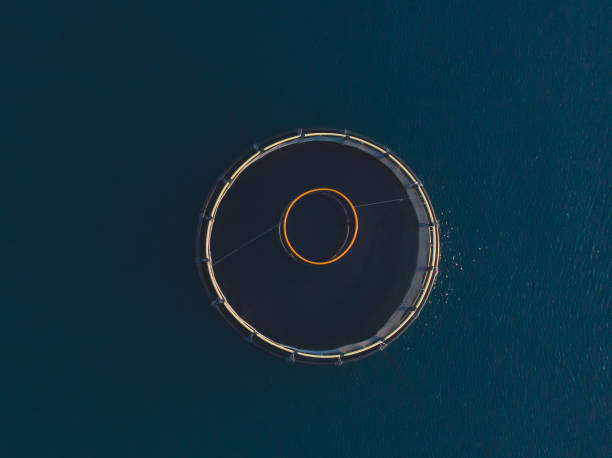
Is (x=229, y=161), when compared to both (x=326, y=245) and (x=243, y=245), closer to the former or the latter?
(x=243, y=245)

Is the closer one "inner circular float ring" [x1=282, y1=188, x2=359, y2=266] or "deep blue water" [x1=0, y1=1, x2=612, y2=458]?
"inner circular float ring" [x1=282, y1=188, x2=359, y2=266]

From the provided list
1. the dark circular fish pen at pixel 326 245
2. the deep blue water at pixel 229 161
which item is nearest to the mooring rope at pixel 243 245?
the dark circular fish pen at pixel 326 245

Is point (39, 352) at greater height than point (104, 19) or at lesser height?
lesser

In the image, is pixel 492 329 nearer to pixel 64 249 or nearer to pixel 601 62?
pixel 601 62

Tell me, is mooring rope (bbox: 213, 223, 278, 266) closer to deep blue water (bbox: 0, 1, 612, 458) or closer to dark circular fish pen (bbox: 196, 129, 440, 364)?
dark circular fish pen (bbox: 196, 129, 440, 364)

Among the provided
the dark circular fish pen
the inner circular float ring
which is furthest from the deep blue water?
the inner circular float ring

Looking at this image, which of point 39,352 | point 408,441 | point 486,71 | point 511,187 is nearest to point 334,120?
point 486,71

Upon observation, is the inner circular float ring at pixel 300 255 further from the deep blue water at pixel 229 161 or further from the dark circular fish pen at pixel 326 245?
the deep blue water at pixel 229 161

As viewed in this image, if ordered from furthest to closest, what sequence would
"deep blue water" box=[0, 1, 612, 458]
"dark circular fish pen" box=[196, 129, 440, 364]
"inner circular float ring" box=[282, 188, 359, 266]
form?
"deep blue water" box=[0, 1, 612, 458] → "dark circular fish pen" box=[196, 129, 440, 364] → "inner circular float ring" box=[282, 188, 359, 266]
